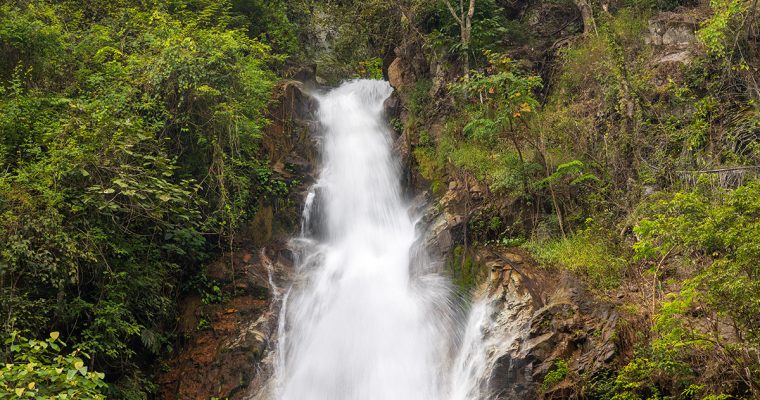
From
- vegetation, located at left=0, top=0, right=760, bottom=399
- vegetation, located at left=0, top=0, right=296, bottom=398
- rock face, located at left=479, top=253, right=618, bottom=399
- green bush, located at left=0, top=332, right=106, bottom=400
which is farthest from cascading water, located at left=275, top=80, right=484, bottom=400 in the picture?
green bush, located at left=0, top=332, right=106, bottom=400

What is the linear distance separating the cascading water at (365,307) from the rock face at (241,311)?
1.22ft

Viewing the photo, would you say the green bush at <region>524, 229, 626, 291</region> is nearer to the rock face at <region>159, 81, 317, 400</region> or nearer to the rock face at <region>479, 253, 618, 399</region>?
the rock face at <region>479, 253, 618, 399</region>

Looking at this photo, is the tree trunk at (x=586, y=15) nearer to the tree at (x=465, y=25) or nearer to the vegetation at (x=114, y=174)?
the tree at (x=465, y=25)

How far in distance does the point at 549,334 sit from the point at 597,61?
8.13m

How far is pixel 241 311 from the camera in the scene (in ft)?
37.3

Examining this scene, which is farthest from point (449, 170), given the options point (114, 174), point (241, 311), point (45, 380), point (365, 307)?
point (45, 380)

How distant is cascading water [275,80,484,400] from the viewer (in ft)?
32.5

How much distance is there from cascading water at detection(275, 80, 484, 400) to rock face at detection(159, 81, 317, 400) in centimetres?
37

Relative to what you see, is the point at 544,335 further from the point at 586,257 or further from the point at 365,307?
the point at 365,307

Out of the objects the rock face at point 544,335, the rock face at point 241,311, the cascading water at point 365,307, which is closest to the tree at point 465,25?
the cascading water at point 365,307

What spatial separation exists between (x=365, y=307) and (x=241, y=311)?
2.56 metres

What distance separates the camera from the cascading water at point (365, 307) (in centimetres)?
991

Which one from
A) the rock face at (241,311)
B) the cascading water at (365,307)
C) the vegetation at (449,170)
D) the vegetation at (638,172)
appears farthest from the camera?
the rock face at (241,311)

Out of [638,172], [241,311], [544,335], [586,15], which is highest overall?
[586,15]
